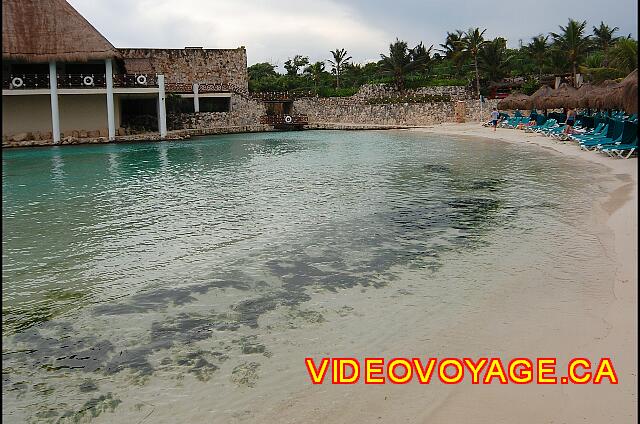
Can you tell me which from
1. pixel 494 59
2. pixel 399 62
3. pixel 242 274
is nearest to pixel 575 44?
pixel 494 59

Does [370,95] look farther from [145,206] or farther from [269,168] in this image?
[145,206]

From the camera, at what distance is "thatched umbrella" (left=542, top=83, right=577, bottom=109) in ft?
66.9

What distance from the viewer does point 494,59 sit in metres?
37.5

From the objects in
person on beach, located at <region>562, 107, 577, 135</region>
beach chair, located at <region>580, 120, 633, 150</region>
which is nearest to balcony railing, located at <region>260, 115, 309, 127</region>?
person on beach, located at <region>562, 107, 577, 135</region>

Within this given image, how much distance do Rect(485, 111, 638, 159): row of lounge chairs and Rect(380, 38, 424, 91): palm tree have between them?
37.2 feet

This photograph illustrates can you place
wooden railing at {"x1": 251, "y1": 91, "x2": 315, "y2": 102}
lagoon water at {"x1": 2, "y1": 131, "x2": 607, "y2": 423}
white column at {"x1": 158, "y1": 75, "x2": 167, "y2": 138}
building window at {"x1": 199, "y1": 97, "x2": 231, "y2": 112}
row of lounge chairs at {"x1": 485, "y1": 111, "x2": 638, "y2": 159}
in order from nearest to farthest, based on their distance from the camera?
lagoon water at {"x1": 2, "y1": 131, "x2": 607, "y2": 423}, row of lounge chairs at {"x1": 485, "y1": 111, "x2": 638, "y2": 159}, white column at {"x1": 158, "y1": 75, "x2": 167, "y2": 138}, building window at {"x1": 199, "y1": 97, "x2": 231, "y2": 112}, wooden railing at {"x1": 251, "y1": 91, "x2": 315, "y2": 102}

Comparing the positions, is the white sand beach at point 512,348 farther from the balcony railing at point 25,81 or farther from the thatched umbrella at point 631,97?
the balcony railing at point 25,81

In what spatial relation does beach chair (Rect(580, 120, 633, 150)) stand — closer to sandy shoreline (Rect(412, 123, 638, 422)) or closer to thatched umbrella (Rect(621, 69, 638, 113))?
thatched umbrella (Rect(621, 69, 638, 113))

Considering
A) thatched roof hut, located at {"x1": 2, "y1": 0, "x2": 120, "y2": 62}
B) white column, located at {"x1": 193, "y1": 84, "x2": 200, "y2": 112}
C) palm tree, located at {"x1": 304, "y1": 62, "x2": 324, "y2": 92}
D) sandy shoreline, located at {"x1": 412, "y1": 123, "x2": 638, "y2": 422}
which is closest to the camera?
sandy shoreline, located at {"x1": 412, "y1": 123, "x2": 638, "y2": 422}

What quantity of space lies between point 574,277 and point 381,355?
2399mm

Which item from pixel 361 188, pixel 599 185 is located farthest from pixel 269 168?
pixel 599 185

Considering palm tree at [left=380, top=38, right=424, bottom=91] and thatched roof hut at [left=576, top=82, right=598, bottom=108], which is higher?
palm tree at [left=380, top=38, right=424, bottom=91]

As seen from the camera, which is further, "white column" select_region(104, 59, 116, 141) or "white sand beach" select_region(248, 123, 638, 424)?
"white column" select_region(104, 59, 116, 141)

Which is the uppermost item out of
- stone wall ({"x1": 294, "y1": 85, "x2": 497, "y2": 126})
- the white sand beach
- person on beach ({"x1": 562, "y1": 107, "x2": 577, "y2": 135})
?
stone wall ({"x1": 294, "y1": 85, "x2": 497, "y2": 126})
